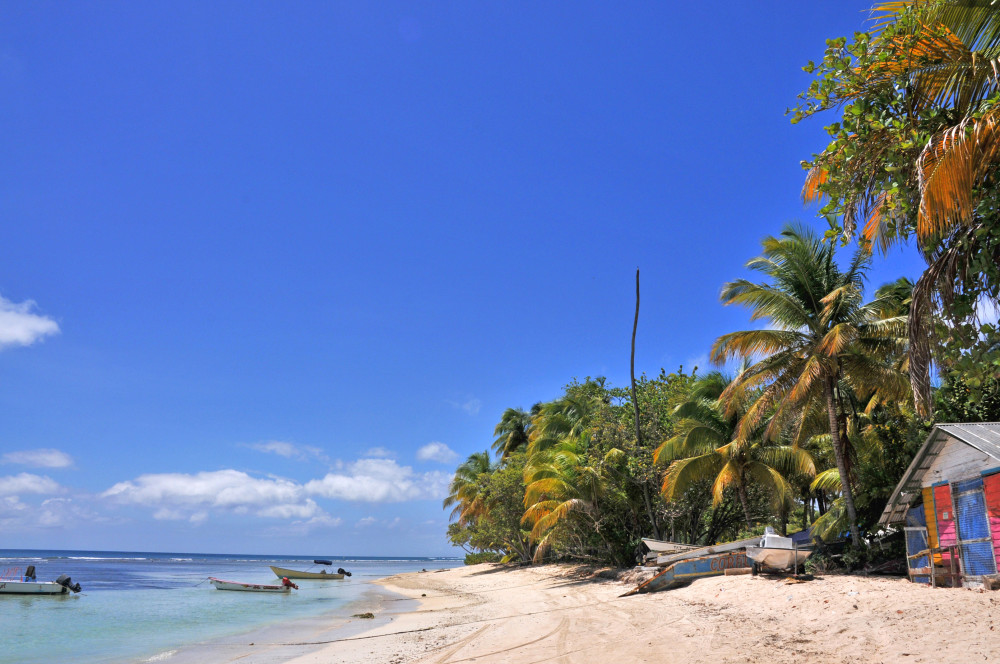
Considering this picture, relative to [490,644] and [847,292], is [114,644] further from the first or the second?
[847,292]

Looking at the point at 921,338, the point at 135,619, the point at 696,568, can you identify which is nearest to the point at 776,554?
the point at 696,568

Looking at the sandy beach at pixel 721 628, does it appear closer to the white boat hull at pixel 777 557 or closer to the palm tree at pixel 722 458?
the white boat hull at pixel 777 557

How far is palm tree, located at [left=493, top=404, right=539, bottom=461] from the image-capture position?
1726 inches

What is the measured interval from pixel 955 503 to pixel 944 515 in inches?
13.2

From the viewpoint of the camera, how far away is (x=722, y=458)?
17797 millimetres

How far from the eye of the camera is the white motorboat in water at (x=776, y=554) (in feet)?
40.1

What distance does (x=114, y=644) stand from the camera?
14.4m

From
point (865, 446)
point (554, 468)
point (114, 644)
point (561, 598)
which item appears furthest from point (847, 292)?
point (114, 644)

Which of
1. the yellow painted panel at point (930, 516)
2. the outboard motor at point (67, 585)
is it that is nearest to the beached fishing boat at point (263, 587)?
the outboard motor at point (67, 585)

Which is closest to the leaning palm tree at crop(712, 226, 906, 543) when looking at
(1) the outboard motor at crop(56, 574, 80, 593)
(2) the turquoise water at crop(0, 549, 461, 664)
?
(2) the turquoise water at crop(0, 549, 461, 664)

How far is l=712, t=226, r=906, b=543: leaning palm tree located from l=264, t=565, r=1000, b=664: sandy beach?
4.00 m

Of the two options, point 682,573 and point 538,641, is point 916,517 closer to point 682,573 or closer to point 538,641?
point 682,573

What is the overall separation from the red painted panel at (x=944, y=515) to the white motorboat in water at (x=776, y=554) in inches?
117

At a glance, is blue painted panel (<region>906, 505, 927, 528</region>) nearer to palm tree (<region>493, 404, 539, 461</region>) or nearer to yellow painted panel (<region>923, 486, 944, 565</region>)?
yellow painted panel (<region>923, 486, 944, 565</region>)
